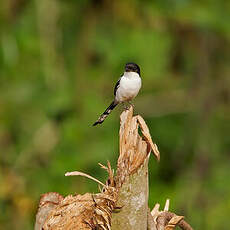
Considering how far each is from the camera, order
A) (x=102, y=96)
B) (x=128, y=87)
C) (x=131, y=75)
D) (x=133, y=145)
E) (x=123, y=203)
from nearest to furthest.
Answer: (x=123, y=203), (x=133, y=145), (x=128, y=87), (x=131, y=75), (x=102, y=96)

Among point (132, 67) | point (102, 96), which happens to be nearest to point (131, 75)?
point (132, 67)

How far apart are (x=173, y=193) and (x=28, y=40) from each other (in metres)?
3.17

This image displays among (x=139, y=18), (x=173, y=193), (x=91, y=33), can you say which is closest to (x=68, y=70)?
(x=91, y=33)

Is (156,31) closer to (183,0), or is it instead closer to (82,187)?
(183,0)

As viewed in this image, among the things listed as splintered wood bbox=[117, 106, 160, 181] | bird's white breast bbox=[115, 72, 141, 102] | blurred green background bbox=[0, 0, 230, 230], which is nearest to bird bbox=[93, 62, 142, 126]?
bird's white breast bbox=[115, 72, 141, 102]

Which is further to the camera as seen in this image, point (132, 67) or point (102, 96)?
point (102, 96)

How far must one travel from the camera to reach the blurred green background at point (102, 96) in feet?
37.0

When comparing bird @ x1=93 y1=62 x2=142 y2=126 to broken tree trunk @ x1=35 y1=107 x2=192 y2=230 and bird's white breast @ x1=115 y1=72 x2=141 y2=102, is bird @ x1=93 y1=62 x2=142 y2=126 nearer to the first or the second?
bird's white breast @ x1=115 y1=72 x2=141 y2=102

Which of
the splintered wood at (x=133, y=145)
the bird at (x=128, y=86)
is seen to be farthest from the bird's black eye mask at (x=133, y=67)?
the splintered wood at (x=133, y=145)

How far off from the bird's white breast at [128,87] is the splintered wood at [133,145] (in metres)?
1.84

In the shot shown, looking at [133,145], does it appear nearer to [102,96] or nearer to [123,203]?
[123,203]

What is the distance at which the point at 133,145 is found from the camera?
129 inches

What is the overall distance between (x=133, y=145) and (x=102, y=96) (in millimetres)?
8845

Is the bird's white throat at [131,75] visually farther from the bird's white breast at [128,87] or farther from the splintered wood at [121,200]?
the splintered wood at [121,200]
